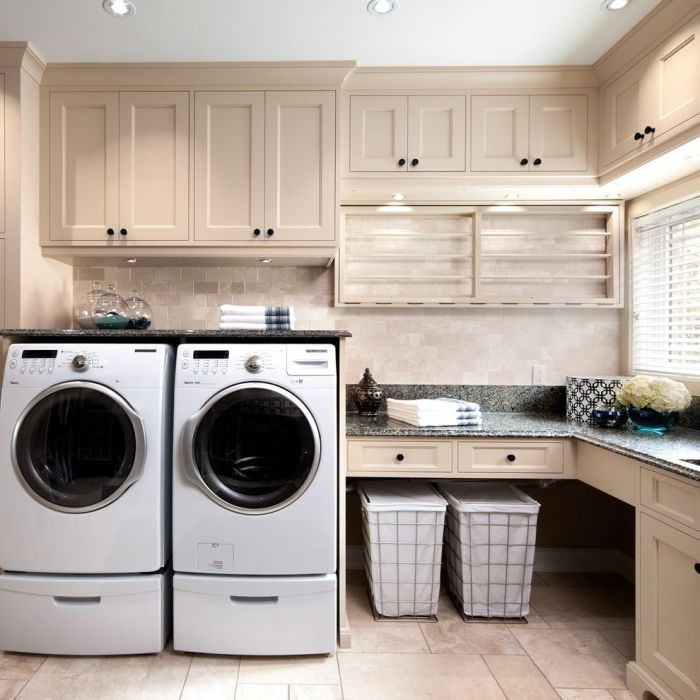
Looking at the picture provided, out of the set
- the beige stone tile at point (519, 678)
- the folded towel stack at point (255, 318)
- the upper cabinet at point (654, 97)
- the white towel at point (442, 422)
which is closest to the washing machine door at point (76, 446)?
the folded towel stack at point (255, 318)

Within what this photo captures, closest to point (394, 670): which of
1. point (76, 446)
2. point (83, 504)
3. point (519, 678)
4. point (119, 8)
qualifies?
point (519, 678)

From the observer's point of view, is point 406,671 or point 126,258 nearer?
point 406,671

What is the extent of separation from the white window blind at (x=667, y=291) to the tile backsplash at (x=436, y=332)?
16cm

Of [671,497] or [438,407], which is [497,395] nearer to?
Answer: [438,407]

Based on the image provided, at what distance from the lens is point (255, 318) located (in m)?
2.32

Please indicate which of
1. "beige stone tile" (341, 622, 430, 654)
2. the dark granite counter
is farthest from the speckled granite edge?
"beige stone tile" (341, 622, 430, 654)

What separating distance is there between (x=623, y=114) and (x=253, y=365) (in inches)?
76.2

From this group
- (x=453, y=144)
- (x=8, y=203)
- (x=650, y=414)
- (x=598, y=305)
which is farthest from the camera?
(x=598, y=305)

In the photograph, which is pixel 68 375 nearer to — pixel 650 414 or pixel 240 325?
pixel 240 325

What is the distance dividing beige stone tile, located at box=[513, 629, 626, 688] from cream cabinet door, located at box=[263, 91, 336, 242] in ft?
6.39

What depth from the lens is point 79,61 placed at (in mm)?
2432

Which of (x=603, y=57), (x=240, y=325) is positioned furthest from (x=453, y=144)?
(x=240, y=325)

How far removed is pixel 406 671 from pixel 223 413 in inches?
45.7

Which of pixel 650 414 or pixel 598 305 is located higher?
pixel 598 305
